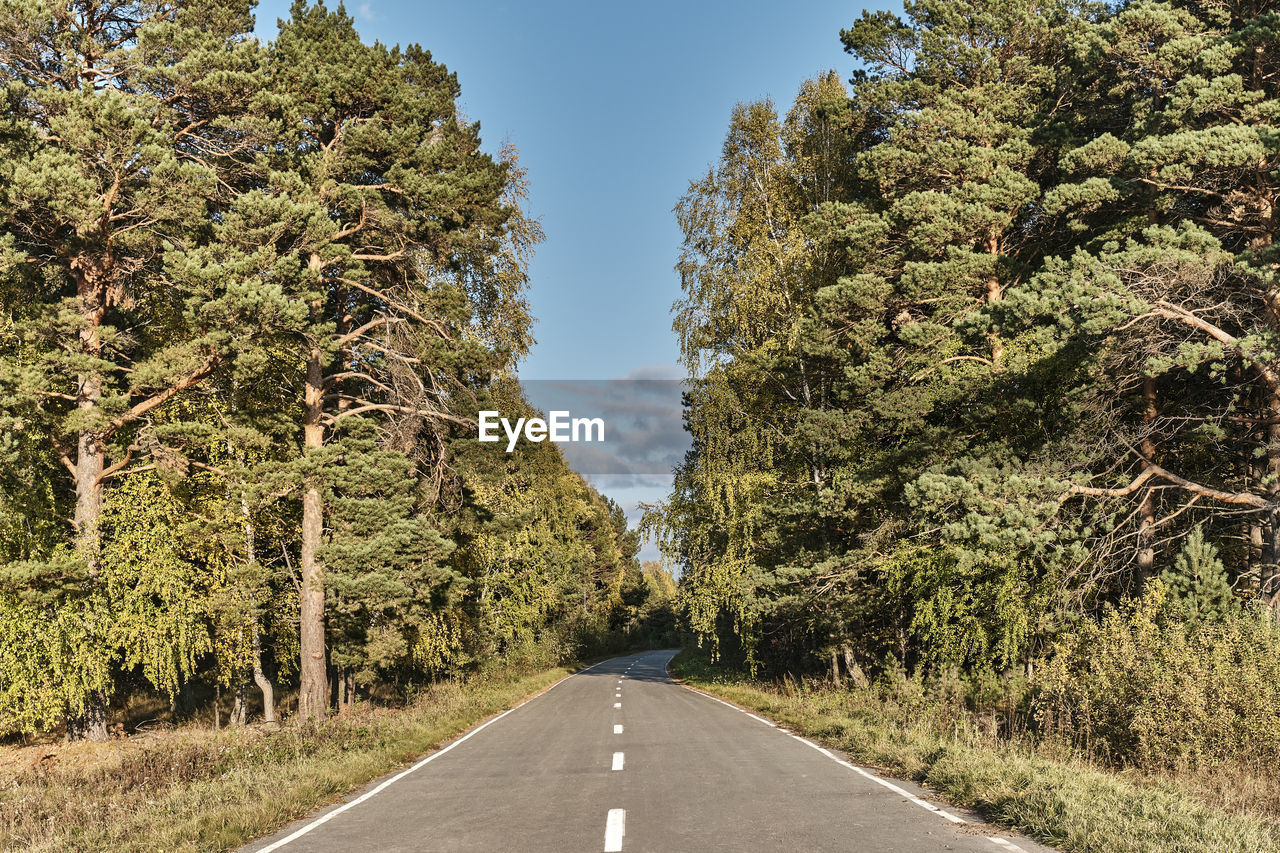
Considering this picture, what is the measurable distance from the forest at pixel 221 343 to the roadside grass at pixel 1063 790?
1093 centimetres

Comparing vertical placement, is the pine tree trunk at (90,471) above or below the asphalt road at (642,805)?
above

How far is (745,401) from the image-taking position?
24078mm

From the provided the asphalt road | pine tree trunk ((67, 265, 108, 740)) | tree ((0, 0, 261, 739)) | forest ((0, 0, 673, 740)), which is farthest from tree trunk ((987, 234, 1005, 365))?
pine tree trunk ((67, 265, 108, 740))

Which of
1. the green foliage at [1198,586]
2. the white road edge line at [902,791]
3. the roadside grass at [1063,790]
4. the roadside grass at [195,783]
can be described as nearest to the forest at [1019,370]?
the green foliage at [1198,586]

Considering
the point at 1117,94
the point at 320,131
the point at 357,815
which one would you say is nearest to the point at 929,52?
the point at 1117,94

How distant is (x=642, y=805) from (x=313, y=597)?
12266mm

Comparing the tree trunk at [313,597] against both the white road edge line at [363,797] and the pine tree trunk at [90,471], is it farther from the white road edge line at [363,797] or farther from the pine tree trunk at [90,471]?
the pine tree trunk at [90,471]

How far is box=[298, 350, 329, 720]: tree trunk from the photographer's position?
18.1 metres

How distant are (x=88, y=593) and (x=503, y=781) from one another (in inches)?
462

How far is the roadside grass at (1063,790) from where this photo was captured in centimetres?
686

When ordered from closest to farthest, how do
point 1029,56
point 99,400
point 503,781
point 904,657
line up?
point 503,781
point 99,400
point 1029,56
point 904,657

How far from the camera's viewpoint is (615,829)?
7816 mm

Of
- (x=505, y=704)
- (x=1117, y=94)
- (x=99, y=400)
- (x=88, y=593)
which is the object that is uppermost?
(x=1117, y=94)

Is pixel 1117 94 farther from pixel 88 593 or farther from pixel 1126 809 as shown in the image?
pixel 88 593
